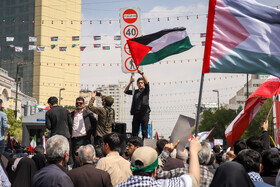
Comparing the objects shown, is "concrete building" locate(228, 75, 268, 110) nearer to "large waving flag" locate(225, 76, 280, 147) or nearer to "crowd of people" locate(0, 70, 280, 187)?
"large waving flag" locate(225, 76, 280, 147)

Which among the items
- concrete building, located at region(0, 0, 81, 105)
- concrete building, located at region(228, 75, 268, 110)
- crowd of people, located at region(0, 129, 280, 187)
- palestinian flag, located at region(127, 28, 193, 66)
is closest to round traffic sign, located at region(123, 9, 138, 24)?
palestinian flag, located at region(127, 28, 193, 66)

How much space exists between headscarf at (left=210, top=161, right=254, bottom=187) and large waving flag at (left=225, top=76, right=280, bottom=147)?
5.65 m

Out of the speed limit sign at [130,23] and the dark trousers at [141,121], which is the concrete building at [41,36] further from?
the dark trousers at [141,121]

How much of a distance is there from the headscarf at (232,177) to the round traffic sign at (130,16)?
7.95 metres

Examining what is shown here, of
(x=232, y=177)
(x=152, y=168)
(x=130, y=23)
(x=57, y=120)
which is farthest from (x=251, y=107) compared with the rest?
(x=152, y=168)

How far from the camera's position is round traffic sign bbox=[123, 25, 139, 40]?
1250 cm

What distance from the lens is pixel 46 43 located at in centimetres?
13138

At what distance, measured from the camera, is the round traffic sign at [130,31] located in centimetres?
1250

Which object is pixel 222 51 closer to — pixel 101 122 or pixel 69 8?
pixel 101 122

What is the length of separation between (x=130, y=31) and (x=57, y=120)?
3512 mm

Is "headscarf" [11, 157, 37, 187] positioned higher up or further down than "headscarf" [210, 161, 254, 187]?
further down

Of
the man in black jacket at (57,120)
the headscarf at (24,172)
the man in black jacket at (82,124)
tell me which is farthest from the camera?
the man in black jacket at (82,124)

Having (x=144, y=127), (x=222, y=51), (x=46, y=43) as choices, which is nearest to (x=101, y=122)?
(x=144, y=127)

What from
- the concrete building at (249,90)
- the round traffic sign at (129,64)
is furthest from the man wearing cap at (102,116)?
the concrete building at (249,90)
